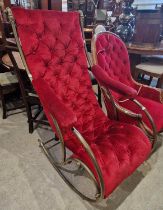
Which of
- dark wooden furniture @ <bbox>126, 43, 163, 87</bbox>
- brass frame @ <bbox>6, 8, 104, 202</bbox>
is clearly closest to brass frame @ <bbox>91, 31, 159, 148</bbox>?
brass frame @ <bbox>6, 8, 104, 202</bbox>

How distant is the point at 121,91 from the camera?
1.31 m

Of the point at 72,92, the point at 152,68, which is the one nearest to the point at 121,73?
the point at 72,92

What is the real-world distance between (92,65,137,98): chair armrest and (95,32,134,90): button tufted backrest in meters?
0.20

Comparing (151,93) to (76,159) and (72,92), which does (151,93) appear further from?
(76,159)

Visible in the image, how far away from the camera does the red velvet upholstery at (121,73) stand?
4.97 feet

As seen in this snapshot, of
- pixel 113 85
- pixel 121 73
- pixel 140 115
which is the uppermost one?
pixel 113 85

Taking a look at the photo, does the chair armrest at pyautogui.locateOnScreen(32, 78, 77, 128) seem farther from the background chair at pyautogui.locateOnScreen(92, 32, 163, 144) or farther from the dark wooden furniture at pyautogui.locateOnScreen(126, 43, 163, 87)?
the dark wooden furniture at pyautogui.locateOnScreen(126, 43, 163, 87)

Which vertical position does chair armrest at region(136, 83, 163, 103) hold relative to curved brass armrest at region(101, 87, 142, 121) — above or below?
below

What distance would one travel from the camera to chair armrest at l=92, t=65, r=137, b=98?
1.29 meters

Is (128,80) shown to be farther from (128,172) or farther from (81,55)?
(128,172)

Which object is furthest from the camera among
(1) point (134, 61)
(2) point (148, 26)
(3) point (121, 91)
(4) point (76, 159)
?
(1) point (134, 61)

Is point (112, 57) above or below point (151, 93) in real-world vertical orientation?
above

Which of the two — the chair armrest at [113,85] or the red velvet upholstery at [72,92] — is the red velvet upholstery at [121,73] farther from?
the red velvet upholstery at [72,92]

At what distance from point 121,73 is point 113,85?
0.58 meters
